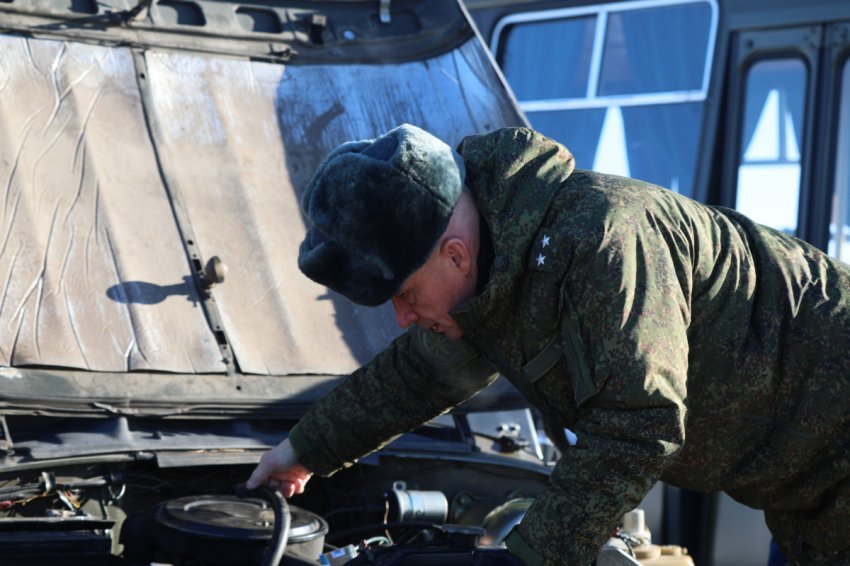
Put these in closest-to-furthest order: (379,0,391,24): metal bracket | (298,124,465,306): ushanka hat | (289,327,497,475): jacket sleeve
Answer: (298,124,465,306): ushanka hat < (289,327,497,475): jacket sleeve < (379,0,391,24): metal bracket

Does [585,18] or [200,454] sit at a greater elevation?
[585,18]

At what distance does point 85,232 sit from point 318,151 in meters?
0.82

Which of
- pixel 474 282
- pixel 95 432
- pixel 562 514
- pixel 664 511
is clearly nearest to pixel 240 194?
pixel 95 432

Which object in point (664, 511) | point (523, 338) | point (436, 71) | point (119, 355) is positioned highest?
point (436, 71)

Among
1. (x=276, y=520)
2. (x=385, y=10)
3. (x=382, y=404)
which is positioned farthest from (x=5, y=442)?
(x=385, y=10)

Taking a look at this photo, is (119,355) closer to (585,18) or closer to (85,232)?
(85,232)

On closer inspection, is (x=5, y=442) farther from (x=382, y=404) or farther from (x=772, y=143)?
(x=772, y=143)

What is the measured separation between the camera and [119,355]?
2.95m

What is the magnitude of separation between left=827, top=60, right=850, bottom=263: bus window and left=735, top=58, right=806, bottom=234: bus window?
0.16m

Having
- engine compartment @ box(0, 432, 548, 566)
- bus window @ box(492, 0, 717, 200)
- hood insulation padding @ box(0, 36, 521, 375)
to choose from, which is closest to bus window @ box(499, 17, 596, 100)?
bus window @ box(492, 0, 717, 200)

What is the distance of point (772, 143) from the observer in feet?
17.5

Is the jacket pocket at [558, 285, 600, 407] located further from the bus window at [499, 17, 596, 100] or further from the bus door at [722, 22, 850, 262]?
the bus window at [499, 17, 596, 100]

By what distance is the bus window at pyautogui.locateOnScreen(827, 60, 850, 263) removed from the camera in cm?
514

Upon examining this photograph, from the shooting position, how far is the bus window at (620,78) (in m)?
5.57
